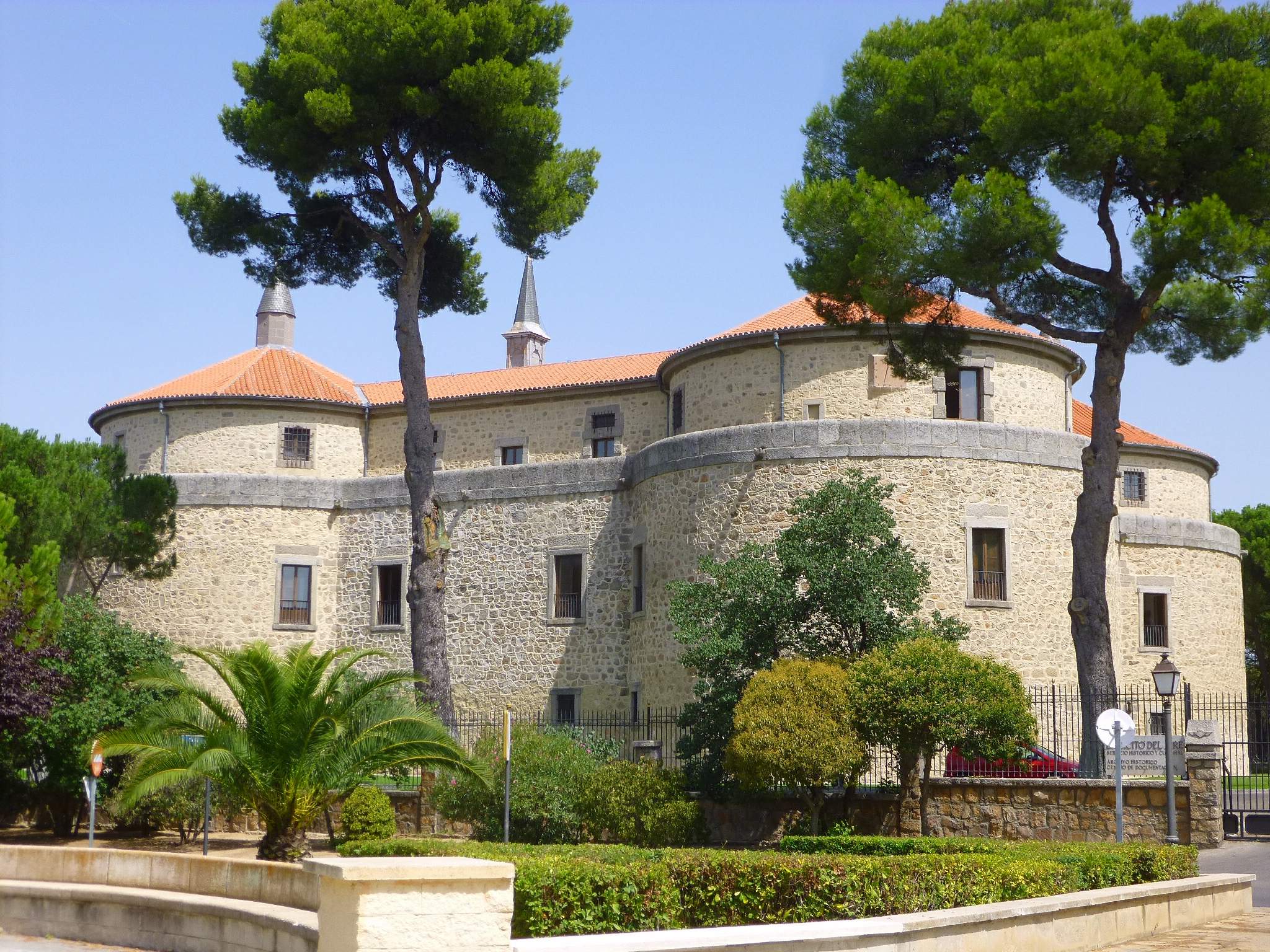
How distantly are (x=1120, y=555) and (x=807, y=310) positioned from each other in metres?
9.53

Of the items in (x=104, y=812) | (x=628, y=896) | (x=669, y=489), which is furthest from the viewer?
(x=669, y=489)

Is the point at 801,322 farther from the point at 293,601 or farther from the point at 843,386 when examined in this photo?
the point at 293,601

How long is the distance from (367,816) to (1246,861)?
39.6ft

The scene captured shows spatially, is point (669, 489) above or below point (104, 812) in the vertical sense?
above

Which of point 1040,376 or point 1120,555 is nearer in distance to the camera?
point 1040,376

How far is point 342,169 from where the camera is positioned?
92.6 ft

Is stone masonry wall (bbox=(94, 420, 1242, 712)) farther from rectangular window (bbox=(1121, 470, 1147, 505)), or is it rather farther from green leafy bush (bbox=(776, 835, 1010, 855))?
green leafy bush (bbox=(776, 835, 1010, 855))

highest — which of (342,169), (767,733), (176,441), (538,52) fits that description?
(538,52)

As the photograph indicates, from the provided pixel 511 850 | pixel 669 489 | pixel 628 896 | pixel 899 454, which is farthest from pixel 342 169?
pixel 628 896

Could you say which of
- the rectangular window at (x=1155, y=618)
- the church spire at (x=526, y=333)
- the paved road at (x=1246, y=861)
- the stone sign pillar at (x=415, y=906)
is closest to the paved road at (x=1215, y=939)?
the paved road at (x=1246, y=861)

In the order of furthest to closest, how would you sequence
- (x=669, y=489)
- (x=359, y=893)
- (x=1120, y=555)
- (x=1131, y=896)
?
(x=1120, y=555)
(x=669, y=489)
(x=1131, y=896)
(x=359, y=893)

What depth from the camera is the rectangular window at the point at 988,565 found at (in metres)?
25.2

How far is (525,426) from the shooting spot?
35.8 meters

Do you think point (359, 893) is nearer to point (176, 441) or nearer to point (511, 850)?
point (511, 850)
